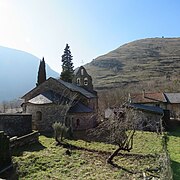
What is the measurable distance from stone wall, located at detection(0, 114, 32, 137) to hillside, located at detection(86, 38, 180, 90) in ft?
220

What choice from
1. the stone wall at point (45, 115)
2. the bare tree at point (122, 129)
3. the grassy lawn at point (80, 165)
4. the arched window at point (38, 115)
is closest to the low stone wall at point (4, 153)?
the grassy lawn at point (80, 165)

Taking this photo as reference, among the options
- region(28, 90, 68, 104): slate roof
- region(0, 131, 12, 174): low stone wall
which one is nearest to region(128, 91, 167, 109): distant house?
region(28, 90, 68, 104): slate roof

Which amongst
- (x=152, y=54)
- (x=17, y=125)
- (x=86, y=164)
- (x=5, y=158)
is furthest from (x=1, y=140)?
(x=152, y=54)

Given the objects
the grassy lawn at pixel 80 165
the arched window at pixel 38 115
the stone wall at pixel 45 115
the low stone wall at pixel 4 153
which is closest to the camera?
the grassy lawn at pixel 80 165

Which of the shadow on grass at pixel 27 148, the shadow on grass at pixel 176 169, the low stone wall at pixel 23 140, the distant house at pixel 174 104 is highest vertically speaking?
the distant house at pixel 174 104

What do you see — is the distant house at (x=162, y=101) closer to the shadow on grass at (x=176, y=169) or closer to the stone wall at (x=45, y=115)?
the stone wall at (x=45, y=115)

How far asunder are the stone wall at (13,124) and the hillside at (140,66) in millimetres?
67207

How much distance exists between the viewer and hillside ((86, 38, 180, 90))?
9931 centimetres

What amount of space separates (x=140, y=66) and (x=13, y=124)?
4445 inches

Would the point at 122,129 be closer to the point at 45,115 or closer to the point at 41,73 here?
the point at 45,115

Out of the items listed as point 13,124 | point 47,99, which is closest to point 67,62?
point 47,99

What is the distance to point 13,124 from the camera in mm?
23375

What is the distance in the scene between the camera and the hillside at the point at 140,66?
99.3 meters

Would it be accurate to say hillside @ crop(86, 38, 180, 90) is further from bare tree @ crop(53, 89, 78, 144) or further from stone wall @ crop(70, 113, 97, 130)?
stone wall @ crop(70, 113, 97, 130)
